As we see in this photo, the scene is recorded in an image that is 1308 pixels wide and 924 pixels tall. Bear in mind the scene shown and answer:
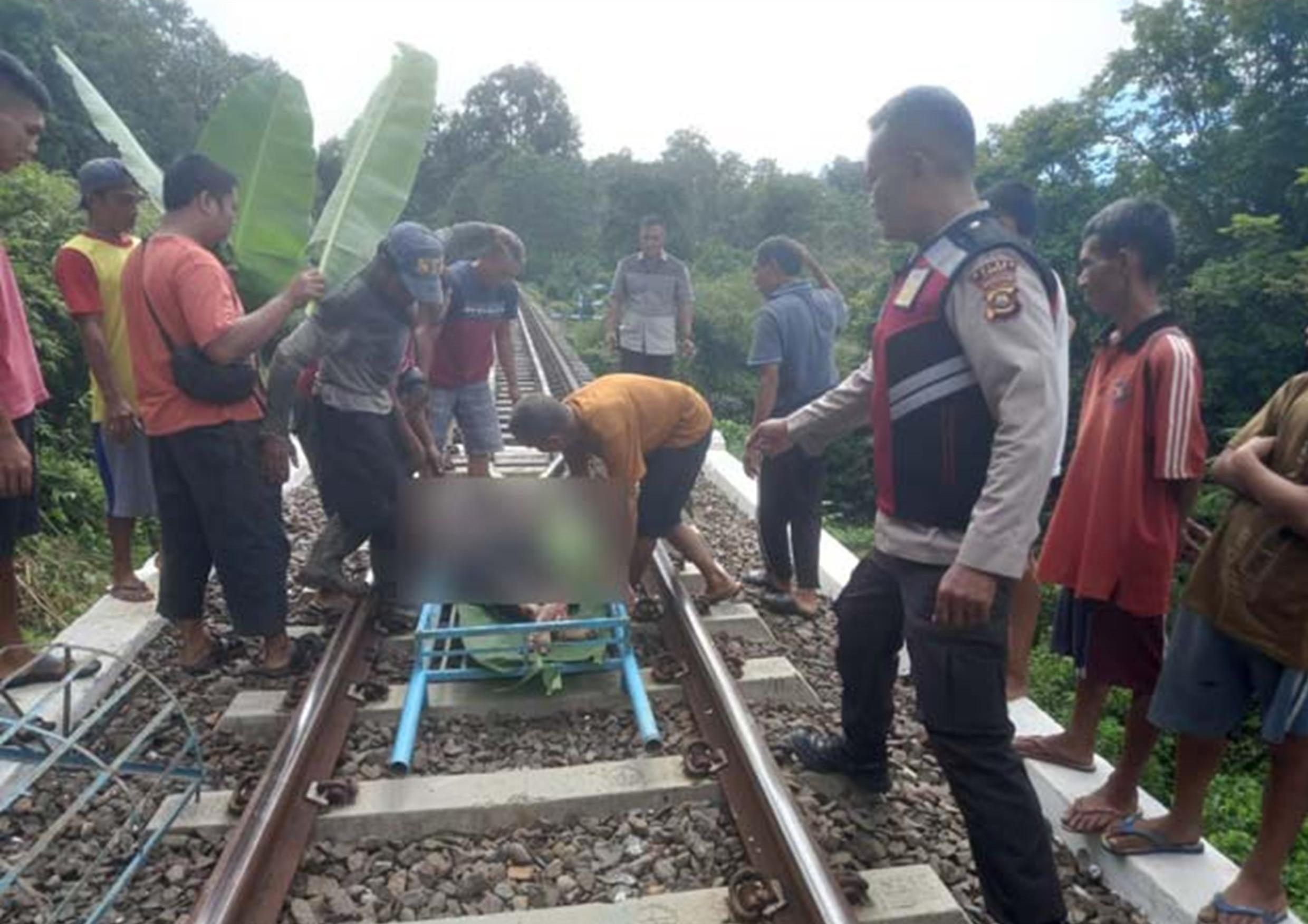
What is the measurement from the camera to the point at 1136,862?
8.86 ft

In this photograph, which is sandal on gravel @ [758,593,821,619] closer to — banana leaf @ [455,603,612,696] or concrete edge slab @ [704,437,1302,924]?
banana leaf @ [455,603,612,696]

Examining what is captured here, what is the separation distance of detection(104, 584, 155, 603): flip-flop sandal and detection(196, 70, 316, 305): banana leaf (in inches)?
62.6

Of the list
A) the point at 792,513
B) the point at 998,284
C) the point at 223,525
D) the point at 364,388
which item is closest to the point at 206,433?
the point at 223,525

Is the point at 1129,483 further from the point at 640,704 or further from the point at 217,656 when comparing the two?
the point at 217,656

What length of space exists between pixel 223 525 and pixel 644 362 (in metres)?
4.80

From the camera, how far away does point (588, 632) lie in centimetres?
402

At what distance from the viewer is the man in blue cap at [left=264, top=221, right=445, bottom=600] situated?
4.17 meters

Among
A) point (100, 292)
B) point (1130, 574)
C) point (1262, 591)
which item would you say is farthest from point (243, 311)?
point (1262, 591)

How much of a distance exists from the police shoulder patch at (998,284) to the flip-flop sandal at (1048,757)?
5.68ft

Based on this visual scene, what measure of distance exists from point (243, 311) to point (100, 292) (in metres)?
0.95

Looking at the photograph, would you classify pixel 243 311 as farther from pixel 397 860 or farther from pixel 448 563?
pixel 397 860

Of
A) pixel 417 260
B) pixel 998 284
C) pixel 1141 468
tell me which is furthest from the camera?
pixel 417 260

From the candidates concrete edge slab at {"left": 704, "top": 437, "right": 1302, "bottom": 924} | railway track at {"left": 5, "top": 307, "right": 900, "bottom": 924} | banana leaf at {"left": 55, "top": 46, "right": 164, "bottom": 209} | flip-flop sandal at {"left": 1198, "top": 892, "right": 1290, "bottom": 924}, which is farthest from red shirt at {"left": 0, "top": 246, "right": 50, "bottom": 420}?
flip-flop sandal at {"left": 1198, "top": 892, "right": 1290, "bottom": 924}

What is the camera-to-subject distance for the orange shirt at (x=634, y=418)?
13.3ft
